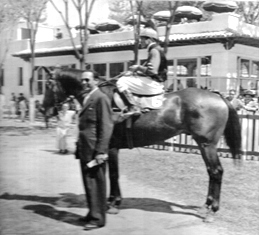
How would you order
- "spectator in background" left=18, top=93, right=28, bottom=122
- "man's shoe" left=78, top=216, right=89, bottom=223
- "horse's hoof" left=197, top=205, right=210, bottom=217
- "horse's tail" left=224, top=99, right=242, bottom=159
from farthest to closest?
"horse's tail" left=224, top=99, right=242, bottom=159 → "horse's hoof" left=197, top=205, right=210, bottom=217 → "man's shoe" left=78, top=216, right=89, bottom=223 → "spectator in background" left=18, top=93, right=28, bottom=122

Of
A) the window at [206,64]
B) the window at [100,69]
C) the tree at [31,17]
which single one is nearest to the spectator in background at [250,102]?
the window at [206,64]

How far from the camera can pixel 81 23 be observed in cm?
221

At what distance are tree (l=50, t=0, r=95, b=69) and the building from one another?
0.11 feet

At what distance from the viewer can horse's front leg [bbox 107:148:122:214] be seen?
8.09 ft

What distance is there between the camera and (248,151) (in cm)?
366

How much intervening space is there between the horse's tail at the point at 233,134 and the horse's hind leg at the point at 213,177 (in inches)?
9.1

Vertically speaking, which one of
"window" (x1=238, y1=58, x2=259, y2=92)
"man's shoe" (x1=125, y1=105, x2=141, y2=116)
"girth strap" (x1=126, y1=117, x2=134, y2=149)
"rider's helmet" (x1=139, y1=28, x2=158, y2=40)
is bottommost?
"girth strap" (x1=126, y1=117, x2=134, y2=149)

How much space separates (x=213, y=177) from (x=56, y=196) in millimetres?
1131

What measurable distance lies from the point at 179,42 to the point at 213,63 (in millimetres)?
244

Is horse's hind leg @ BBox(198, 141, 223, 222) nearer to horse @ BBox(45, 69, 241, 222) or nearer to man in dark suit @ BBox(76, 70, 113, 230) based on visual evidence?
horse @ BBox(45, 69, 241, 222)

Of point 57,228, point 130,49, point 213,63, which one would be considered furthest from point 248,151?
point 57,228

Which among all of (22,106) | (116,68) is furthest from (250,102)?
(22,106)

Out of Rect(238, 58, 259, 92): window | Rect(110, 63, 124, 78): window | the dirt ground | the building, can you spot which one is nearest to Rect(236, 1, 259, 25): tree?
the building

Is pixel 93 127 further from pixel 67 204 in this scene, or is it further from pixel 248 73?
pixel 248 73
